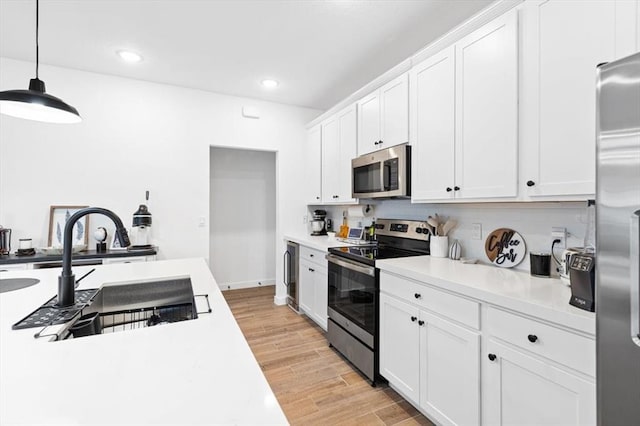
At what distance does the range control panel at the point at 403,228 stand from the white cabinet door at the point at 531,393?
1.22 metres

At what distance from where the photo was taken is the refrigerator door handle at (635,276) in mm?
770

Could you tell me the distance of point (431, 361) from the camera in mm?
1729

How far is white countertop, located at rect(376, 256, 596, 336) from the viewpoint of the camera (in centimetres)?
115

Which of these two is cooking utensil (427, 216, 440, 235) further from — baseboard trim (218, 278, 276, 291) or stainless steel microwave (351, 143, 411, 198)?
baseboard trim (218, 278, 276, 291)

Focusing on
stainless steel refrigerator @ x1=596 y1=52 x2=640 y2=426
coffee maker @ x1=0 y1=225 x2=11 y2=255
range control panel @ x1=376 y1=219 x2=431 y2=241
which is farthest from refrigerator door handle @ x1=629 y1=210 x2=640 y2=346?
coffee maker @ x1=0 y1=225 x2=11 y2=255

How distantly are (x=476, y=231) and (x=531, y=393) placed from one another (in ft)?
3.69

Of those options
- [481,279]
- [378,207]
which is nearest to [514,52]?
[481,279]

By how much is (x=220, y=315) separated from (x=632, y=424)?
1273 mm

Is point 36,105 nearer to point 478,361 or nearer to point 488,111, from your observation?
point 488,111

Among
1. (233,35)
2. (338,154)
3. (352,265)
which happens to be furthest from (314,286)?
(233,35)

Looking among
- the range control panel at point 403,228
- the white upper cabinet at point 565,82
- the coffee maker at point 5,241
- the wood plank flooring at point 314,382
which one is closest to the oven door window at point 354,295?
the wood plank flooring at point 314,382

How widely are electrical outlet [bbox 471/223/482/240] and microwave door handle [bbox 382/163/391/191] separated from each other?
28.1 inches

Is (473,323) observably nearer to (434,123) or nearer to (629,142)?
(629,142)

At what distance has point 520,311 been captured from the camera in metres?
1.29
